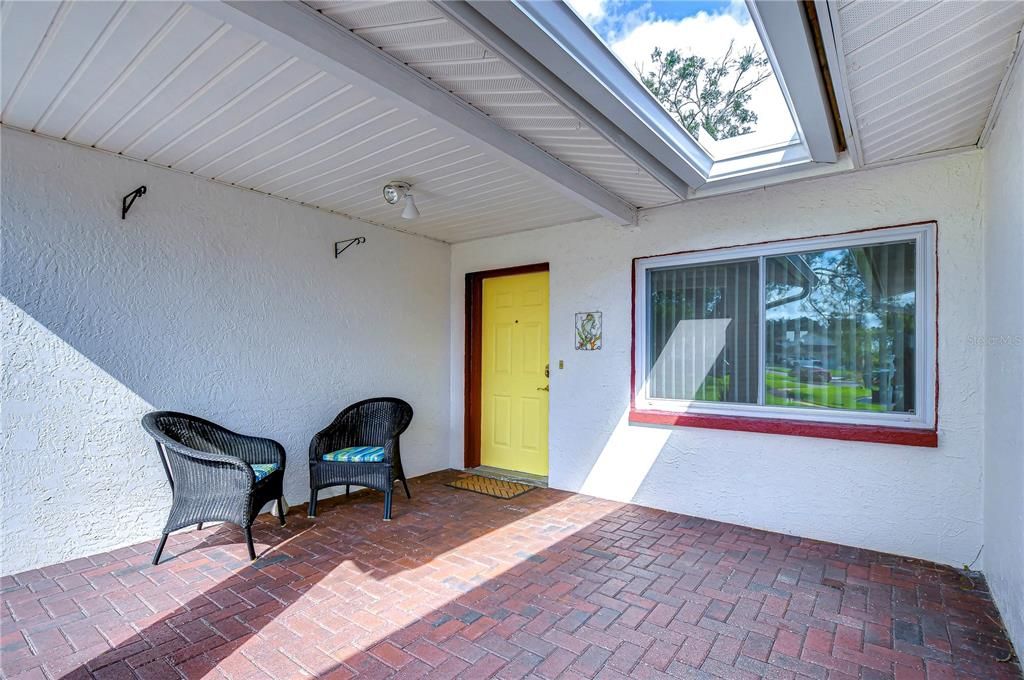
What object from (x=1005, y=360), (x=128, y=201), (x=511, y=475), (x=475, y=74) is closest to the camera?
(x=475, y=74)

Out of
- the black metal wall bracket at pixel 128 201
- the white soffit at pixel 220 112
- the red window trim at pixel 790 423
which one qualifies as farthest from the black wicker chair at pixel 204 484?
the red window trim at pixel 790 423

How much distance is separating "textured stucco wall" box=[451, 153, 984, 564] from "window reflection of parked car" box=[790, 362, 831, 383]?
1.40 feet

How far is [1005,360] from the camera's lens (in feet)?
7.95

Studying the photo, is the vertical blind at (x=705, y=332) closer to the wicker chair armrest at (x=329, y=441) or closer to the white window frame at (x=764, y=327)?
the white window frame at (x=764, y=327)

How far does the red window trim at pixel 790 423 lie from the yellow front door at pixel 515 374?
101 cm

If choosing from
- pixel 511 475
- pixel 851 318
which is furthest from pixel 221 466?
pixel 851 318

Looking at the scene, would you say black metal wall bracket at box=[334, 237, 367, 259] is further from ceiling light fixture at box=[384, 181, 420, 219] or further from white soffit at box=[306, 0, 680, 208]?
white soffit at box=[306, 0, 680, 208]

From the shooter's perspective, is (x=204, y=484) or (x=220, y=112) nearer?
(x=220, y=112)

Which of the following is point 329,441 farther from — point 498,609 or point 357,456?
point 498,609

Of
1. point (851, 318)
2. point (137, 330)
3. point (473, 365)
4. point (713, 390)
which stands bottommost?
point (713, 390)

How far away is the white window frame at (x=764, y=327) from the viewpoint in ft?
10.2

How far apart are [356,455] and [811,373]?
3.32 metres

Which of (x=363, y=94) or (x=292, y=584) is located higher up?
(x=363, y=94)

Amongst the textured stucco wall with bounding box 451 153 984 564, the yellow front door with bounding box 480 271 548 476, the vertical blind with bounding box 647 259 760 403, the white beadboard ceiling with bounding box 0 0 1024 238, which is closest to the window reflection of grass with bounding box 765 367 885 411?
the vertical blind with bounding box 647 259 760 403
